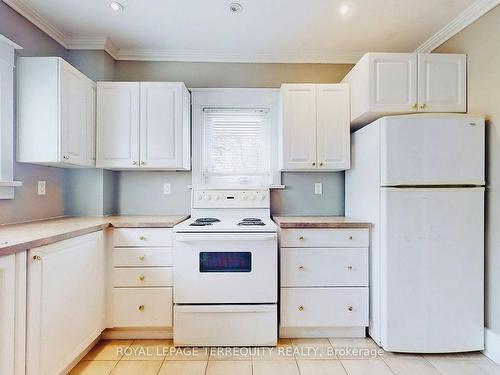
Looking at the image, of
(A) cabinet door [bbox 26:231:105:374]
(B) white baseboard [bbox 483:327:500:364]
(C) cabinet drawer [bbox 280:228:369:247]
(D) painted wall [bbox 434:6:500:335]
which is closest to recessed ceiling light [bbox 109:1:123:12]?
(A) cabinet door [bbox 26:231:105:374]

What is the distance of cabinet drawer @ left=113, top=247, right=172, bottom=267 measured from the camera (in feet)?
6.92

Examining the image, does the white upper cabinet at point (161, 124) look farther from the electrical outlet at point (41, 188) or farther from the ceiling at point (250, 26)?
the electrical outlet at point (41, 188)

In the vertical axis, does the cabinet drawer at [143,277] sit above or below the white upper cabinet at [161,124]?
below

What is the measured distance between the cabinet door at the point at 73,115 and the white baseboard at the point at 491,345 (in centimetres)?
322

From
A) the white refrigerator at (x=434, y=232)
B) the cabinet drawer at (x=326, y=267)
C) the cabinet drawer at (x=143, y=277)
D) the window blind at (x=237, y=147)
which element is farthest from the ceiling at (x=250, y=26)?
the cabinet drawer at (x=143, y=277)

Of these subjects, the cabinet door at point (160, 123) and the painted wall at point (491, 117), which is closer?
the painted wall at point (491, 117)

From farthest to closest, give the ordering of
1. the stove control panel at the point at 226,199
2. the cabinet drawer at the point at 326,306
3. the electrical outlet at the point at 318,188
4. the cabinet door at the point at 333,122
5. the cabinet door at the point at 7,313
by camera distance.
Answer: the electrical outlet at the point at 318,188
the stove control panel at the point at 226,199
the cabinet door at the point at 333,122
the cabinet drawer at the point at 326,306
the cabinet door at the point at 7,313

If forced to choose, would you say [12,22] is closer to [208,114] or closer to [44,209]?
[44,209]

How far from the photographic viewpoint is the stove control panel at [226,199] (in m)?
2.64

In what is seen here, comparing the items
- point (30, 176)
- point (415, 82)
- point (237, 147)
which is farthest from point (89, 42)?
point (415, 82)

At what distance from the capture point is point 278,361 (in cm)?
192

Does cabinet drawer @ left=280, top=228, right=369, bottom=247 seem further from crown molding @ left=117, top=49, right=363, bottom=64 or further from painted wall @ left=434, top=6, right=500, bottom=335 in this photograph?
crown molding @ left=117, top=49, right=363, bottom=64

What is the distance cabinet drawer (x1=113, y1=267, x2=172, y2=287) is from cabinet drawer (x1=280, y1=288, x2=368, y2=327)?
0.89 m

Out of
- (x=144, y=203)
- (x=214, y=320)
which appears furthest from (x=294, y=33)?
(x=214, y=320)
